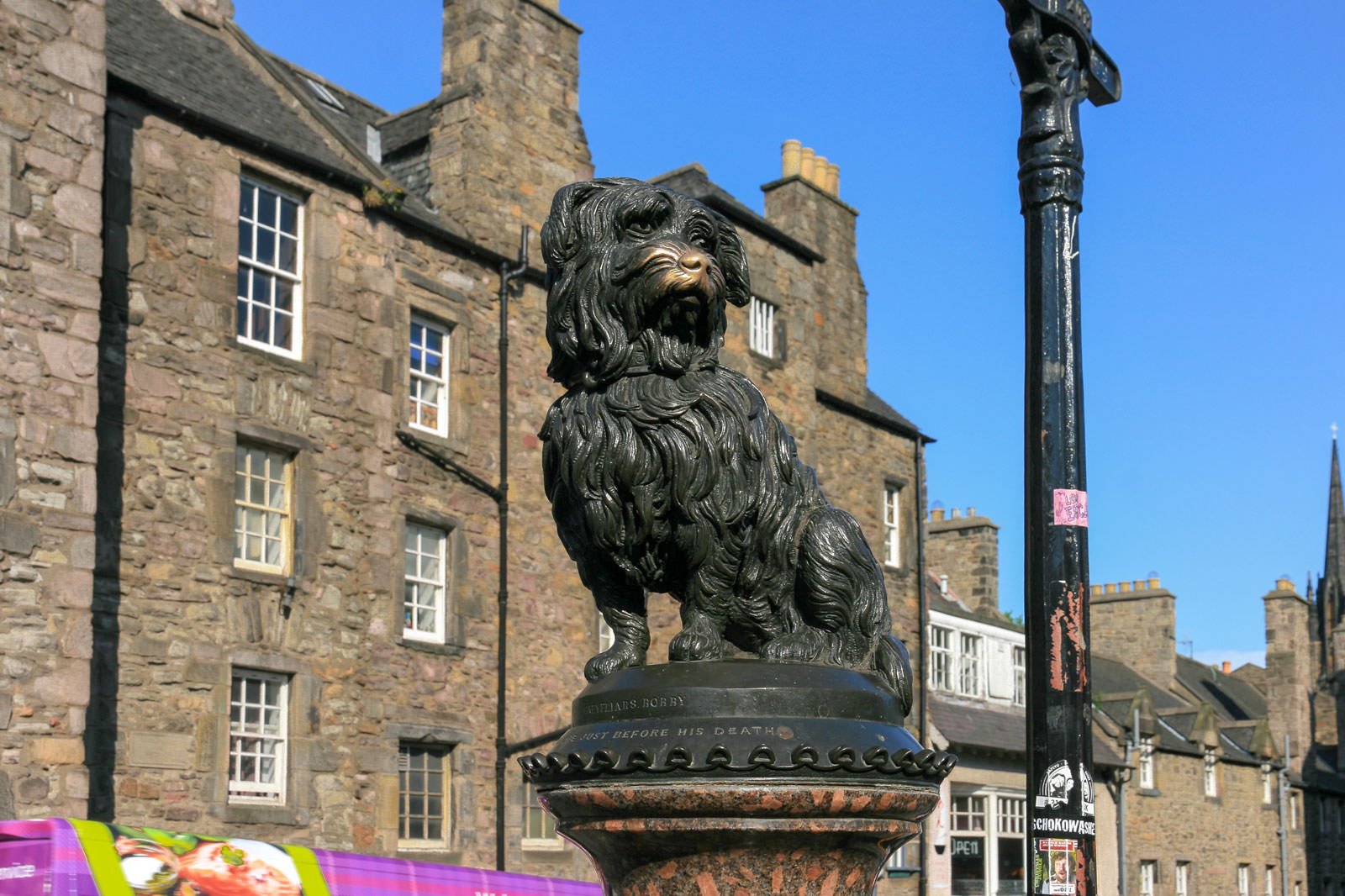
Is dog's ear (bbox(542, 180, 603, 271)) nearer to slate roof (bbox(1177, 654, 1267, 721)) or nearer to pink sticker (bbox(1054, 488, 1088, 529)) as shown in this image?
pink sticker (bbox(1054, 488, 1088, 529))

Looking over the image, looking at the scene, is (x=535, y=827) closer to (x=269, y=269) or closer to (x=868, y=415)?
(x=269, y=269)

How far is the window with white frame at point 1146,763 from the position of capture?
3559 centimetres

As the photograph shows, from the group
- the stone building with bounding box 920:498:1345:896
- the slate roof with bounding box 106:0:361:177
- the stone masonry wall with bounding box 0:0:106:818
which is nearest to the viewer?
the stone masonry wall with bounding box 0:0:106:818

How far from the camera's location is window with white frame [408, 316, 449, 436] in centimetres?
1853

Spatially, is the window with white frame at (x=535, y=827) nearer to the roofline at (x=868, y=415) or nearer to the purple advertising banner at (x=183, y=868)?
the purple advertising banner at (x=183, y=868)

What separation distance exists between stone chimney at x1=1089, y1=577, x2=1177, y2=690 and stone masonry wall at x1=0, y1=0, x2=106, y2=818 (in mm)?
37333

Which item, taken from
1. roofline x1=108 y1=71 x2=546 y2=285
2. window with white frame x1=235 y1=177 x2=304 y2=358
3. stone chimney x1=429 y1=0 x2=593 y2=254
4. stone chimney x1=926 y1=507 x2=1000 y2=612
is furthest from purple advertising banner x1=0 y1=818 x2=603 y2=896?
stone chimney x1=926 y1=507 x2=1000 y2=612

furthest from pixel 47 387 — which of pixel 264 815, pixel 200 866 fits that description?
pixel 264 815

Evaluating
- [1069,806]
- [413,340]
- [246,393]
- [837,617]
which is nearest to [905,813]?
[837,617]

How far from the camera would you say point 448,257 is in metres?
19.0

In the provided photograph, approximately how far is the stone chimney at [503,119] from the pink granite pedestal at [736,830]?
15820 mm

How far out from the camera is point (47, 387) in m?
13.1

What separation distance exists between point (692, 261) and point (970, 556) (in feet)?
106

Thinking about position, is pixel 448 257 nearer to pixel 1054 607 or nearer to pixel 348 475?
pixel 348 475
